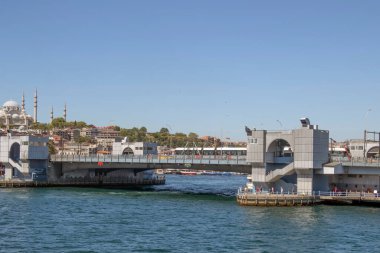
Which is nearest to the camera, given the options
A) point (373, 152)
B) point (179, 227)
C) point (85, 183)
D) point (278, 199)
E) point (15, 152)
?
point (179, 227)

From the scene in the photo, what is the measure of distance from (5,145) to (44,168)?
1073cm

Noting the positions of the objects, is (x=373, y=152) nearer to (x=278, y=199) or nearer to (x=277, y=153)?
(x=277, y=153)

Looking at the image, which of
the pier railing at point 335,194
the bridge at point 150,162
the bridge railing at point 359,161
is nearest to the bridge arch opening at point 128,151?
the bridge at point 150,162

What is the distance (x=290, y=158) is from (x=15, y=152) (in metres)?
72.6

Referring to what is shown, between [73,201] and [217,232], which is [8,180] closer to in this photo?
[73,201]

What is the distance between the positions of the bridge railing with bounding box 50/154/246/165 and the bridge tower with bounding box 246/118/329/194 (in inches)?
284

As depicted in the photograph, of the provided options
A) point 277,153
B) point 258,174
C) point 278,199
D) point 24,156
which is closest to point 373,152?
point 277,153

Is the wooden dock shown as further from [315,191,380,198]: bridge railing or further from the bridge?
the bridge

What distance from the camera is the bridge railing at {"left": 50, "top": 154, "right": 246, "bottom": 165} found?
11412cm

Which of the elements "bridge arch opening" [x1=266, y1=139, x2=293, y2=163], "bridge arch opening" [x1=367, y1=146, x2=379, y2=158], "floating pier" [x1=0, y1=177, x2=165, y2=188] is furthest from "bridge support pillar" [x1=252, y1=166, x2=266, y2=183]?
"floating pier" [x1=0, y1=177, x2=165, y2=188]

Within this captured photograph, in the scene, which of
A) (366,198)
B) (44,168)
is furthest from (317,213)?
(44,168)

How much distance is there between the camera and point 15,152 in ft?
479

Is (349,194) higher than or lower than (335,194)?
higher

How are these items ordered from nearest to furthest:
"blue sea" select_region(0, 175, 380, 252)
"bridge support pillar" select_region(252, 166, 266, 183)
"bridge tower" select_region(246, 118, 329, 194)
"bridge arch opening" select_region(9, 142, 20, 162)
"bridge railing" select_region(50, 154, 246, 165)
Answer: "blue sea" select_region(0, 175, 380, 252) → "bridge tower" select_region(246, 118, 329, 194) → "bridge support pillar" select_region(252, 166, 266, 183) → "bridge railing" select_region(50, 154, 246, 165) → "bridge arch opening" select_region(9, 142, 20, 162)
